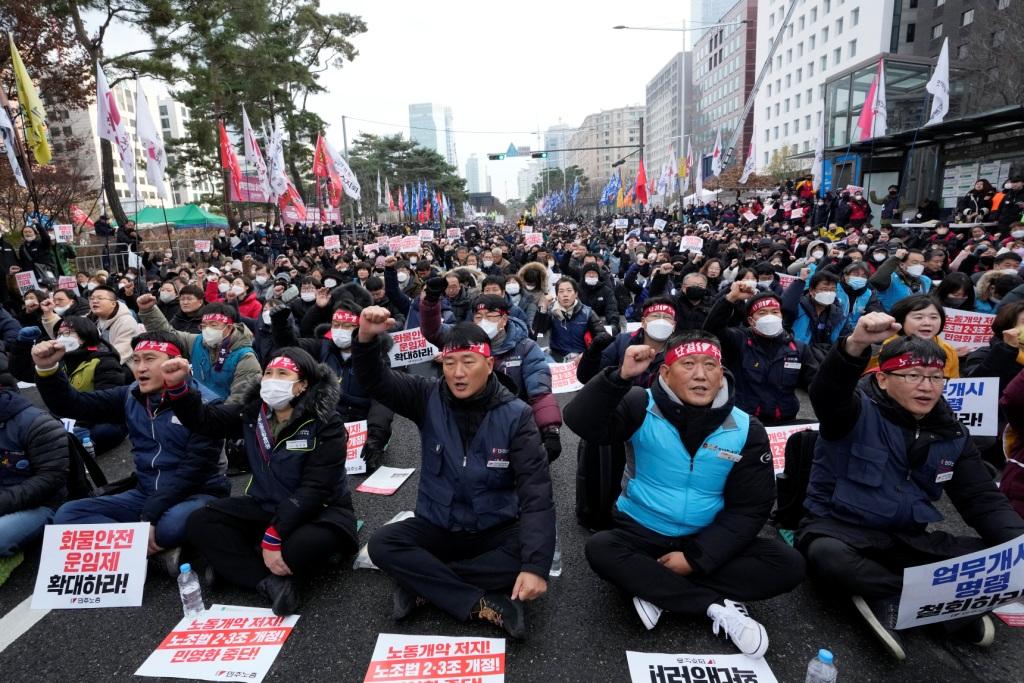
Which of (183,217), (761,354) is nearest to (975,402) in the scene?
(761,354)

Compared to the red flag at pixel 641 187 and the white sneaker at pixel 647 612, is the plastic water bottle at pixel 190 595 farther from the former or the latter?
the red flag at pixel 641 187

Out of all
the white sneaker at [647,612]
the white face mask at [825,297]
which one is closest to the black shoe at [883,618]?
the white sneaker at [647,612]

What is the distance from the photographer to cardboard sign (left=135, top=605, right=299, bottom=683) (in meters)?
2.72

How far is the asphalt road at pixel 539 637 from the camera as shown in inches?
106

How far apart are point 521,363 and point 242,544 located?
2.45 meters

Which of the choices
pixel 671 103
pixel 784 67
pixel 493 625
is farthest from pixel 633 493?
pixel 671 103

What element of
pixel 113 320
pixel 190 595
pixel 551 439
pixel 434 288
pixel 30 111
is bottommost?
pixel 190 595

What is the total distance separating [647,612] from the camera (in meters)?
2.90

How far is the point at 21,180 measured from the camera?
11578 mm

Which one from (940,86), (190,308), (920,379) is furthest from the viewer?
(940,86)

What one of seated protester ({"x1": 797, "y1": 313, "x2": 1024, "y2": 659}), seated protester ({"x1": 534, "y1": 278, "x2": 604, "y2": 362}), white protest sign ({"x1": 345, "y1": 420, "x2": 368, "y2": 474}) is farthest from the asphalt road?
seated protester ({"x1": 534, "y1": 278, "x2": 604, "y2": 362})

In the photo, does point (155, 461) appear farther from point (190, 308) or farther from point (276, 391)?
point (190, 308)

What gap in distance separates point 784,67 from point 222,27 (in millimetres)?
56617

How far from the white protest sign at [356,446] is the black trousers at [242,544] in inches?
59.4
